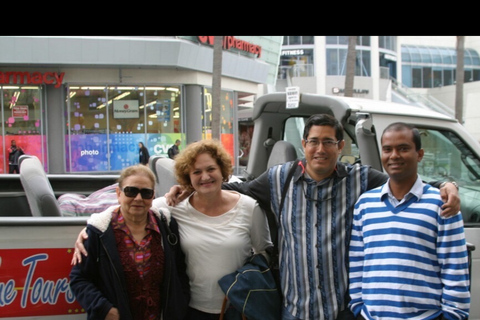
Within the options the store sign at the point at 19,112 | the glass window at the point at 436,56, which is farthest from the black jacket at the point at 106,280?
the glass window at the point at 436,56

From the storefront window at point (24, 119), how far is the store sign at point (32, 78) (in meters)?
0.33

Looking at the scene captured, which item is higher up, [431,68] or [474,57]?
[474,57]

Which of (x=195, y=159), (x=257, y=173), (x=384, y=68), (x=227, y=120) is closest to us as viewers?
(x=195, y=159)

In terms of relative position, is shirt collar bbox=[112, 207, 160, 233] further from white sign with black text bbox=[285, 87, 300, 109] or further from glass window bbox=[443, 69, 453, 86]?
glass window bbox=[443, 69, 453, 86]

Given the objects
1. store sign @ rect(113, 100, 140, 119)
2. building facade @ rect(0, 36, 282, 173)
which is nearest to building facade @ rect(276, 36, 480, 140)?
building facade @ rect(0, 36, 282, 173)

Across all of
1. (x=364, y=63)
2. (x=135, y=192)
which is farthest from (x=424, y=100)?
(x=135, y=192)

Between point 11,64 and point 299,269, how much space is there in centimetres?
1910

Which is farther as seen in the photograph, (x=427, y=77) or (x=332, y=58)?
(x=427, y=77)

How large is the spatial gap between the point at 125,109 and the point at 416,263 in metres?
19.7

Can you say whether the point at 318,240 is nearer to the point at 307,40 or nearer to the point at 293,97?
the point at 293,97

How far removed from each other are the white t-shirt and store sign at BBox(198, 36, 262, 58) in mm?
19566

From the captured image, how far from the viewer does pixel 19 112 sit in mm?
19344

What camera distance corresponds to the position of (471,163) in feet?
12.8
